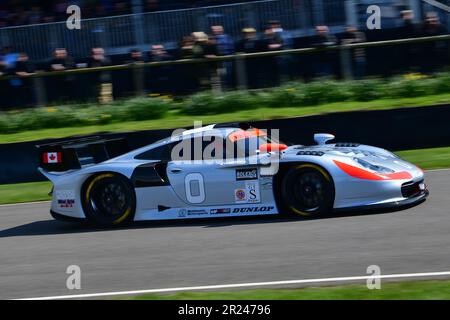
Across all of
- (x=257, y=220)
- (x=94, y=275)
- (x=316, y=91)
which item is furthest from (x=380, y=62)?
(x=94, y=275)

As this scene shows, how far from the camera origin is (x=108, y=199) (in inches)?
396

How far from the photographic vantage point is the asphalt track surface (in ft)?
23.1

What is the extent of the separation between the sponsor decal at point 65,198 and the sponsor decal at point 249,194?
87.2 inches

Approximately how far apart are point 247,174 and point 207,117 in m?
6.77

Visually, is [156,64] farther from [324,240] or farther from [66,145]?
[324,240]

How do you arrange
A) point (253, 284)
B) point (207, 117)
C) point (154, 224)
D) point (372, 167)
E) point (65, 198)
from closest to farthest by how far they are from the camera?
point (253, 284), point (372, 167), point (154, 224), point (65, 198), point (207, 117)

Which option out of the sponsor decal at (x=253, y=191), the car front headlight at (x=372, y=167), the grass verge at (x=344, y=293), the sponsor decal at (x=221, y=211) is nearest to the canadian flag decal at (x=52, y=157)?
the sponsor decal at (x=221, y=211)

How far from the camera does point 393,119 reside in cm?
1320

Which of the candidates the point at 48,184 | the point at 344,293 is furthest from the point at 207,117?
the point at 344,293

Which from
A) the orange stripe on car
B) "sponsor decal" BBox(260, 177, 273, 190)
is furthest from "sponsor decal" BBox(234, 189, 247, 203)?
the orange stripe on car

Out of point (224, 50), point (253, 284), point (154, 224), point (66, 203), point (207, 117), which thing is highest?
point (224, 50)

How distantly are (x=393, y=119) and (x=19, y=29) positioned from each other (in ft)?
29.2

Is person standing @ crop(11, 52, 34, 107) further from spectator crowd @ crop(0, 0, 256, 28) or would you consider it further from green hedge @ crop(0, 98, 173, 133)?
spectator crowd @ crop(0, 0, 256, 28)

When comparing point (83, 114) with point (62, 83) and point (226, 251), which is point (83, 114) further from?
point (226, 251)
